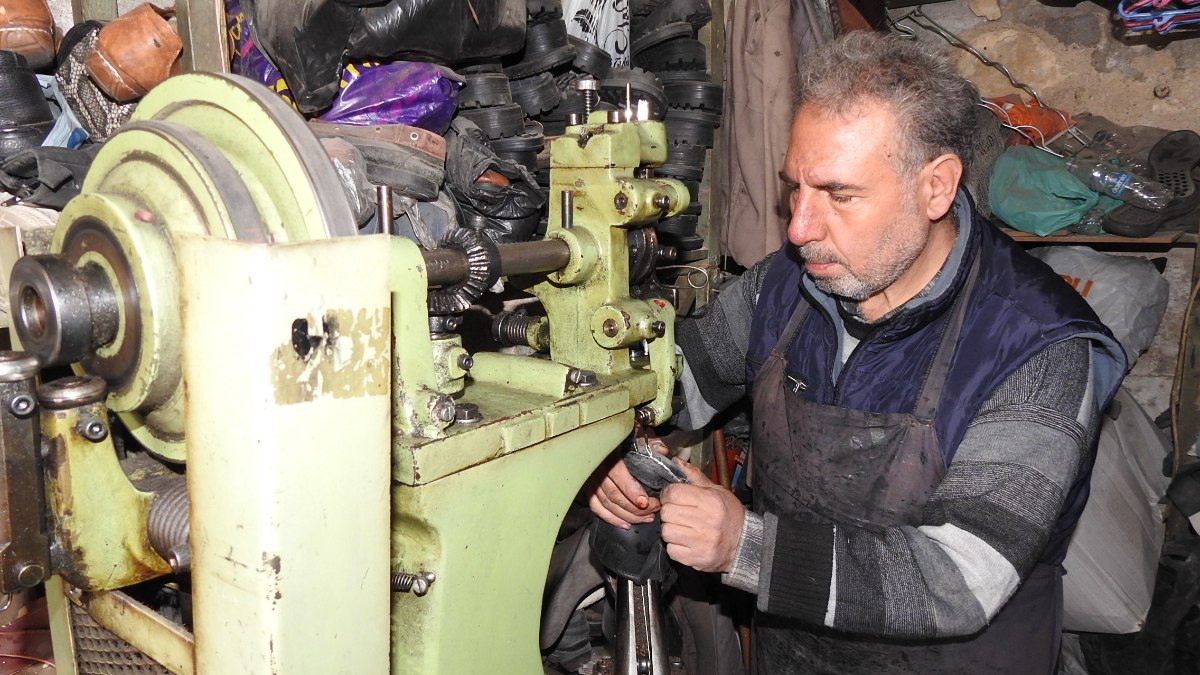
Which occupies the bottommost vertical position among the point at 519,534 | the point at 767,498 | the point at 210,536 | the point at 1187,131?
the point at 767,498

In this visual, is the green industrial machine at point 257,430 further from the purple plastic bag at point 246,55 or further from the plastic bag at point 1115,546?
the plastic bag at point 1115,546

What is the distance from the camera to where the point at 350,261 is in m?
0.71

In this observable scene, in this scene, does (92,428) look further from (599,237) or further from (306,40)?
(306,40)

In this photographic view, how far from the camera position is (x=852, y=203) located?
59.5 inches

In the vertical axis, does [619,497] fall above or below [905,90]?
below

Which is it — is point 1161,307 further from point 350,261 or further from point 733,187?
point 350,261

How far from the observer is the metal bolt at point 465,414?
39.3 inches

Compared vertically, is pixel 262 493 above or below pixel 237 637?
above

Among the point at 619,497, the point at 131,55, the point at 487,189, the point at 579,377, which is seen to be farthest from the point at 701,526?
the point at 131,55

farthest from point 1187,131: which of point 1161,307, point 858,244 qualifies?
point 858,244

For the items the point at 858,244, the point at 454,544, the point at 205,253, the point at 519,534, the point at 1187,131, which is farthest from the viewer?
the point at 1187,131

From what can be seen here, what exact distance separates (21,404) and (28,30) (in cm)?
135

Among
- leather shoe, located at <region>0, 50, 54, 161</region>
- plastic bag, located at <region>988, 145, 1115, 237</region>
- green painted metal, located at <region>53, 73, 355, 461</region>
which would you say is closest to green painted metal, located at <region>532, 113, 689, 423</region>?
green painted metal, located at <region>53, 73, 355, 461</region>

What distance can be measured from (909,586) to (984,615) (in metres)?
0.13
